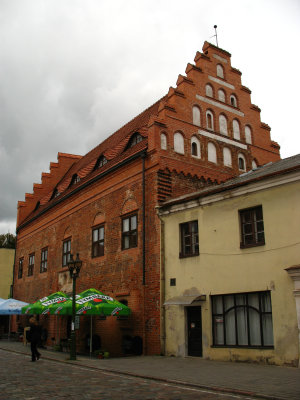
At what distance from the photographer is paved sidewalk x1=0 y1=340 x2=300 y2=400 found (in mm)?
9289

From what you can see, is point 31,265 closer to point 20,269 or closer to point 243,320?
point 20,269

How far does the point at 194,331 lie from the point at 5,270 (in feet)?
99.6

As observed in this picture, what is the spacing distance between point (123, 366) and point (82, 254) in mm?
11195

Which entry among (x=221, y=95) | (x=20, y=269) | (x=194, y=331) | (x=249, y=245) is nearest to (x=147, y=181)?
(x=249, y=245)

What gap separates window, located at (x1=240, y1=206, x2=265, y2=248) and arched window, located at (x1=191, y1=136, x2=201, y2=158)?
636 centimetres

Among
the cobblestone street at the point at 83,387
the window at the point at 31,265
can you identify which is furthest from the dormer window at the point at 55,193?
the cobblestone street at the point at 83,387

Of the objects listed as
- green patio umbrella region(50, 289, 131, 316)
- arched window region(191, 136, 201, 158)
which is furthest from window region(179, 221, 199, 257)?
arched window region(191, 136, 201, 158)

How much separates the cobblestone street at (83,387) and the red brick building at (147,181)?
5888 mm

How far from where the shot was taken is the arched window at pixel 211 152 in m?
21.9

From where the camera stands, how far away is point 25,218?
3816 centimetres

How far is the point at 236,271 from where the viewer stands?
15227mm

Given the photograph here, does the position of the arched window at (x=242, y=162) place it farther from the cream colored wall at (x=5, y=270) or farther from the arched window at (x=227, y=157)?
the cream colored wall at (x=5, y=270)

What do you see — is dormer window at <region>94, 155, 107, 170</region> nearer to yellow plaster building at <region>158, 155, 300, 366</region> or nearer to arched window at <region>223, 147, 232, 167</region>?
arched window at <region>223, 147, 232, 167</region>

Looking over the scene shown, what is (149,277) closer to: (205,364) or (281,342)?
(205,364)
